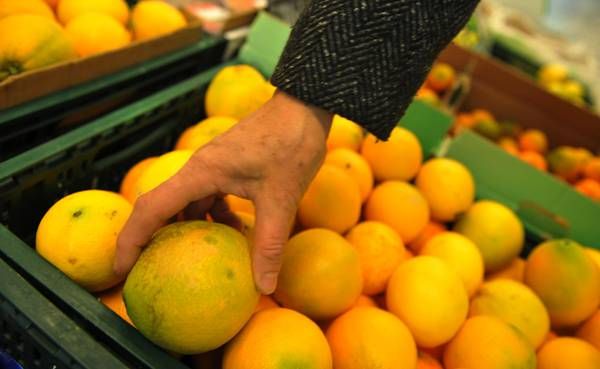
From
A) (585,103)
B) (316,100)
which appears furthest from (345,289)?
(585,103)

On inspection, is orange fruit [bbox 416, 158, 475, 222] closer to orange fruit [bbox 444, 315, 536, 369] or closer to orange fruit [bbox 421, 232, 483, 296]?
orange fruit [bbox 421, 232, 483, 296]

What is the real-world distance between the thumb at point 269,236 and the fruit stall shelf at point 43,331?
0.20m

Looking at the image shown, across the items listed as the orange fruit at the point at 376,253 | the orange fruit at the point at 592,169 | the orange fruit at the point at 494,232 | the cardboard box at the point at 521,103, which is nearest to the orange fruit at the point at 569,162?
the orange fruit at the point at 592,169

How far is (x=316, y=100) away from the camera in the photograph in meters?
0.67

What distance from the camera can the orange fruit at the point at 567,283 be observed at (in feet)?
3.51

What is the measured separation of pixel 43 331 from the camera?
621 mm

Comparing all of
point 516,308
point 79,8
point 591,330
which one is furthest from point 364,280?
point 79,8

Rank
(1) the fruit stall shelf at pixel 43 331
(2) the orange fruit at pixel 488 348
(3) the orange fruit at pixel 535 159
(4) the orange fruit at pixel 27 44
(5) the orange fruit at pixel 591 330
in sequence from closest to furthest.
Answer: (1) the fruit stall shelf at pixel 43 331 < (2) the orange fruit at pixel 488 348 < (4) the orange fruit at pixel 27 44 < (5) the orange fruit at pixel 591 330 < (3) the orange fruit at pixel 535 159

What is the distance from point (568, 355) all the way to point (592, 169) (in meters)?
1.17

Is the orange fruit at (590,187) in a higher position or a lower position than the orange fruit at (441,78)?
lower

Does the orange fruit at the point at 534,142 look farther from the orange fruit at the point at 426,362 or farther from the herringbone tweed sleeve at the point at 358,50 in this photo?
the herringbone tweed sleeve at the point at 358,50

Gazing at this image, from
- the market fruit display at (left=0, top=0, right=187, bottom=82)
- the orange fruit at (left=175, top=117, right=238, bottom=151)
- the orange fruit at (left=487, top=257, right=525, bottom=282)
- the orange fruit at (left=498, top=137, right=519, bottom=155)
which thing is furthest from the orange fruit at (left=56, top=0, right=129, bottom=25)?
the orange fruit at (left=498, top=137, right=519, bottom=155)

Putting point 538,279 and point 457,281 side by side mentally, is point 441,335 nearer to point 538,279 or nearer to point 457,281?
point 457,281

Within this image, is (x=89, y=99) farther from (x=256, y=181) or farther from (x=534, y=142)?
(x=534, y=142)
